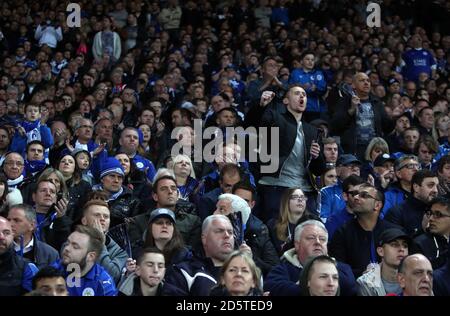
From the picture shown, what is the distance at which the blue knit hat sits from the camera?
8.19 meters

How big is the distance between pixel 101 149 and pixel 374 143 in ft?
9.95

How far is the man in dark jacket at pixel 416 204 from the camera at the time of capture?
748 centimetres

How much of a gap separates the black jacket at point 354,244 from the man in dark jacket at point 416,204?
558 millimetres

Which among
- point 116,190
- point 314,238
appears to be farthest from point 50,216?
point 314,238

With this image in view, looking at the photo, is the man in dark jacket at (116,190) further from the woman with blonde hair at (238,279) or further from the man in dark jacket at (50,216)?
the woman with blonde hair at (238,279)

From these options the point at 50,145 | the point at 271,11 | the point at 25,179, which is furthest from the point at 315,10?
the point at 25,179

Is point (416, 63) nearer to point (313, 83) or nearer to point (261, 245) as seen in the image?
point (313, 83)

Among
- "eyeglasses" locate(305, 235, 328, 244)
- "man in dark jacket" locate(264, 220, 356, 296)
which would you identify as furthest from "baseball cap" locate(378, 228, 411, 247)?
"eyeglasses" locate(305, 235, 328, 244)

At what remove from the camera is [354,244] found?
688cm

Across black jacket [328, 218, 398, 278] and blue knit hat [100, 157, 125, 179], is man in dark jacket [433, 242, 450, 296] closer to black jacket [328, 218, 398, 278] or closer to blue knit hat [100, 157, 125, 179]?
black jacket [328, 218, 398, 278]

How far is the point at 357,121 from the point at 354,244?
3.49 metres

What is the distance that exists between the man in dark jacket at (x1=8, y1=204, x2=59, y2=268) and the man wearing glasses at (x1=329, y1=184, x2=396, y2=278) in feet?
7.37

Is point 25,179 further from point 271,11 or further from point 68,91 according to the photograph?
point 271,11
